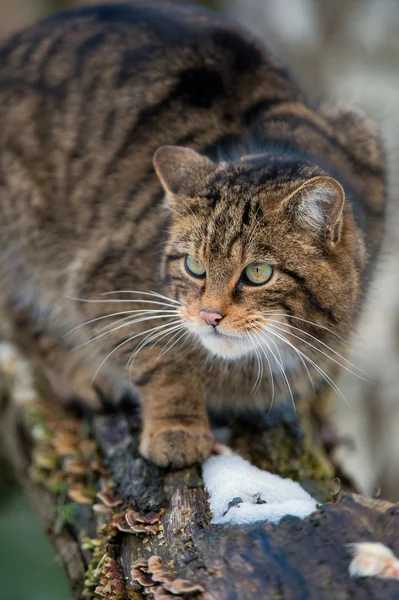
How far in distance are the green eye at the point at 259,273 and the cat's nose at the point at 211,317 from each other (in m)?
0.16

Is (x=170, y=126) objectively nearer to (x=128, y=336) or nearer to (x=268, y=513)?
(x=128, y=336)

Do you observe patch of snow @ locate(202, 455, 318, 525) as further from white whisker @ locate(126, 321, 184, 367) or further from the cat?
white whisker @ locate(126, 321, 184, 367)

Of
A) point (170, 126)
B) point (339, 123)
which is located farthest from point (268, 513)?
point (339, 123)

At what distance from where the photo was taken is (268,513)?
6.43 feet

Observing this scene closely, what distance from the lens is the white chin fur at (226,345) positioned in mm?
2295

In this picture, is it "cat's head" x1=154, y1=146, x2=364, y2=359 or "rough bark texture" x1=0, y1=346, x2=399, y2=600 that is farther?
"cat's head" x1=154, y1=146, x2=364, y2=359

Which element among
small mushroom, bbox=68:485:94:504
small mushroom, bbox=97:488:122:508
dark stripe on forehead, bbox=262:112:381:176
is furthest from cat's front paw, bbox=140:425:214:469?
dark stripe on forehead, bbox=262:112:381:176

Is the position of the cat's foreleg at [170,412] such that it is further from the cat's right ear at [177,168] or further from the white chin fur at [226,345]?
the cat's right ear at [177,168]

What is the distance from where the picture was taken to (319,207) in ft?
7.36

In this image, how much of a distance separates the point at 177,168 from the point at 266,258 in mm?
558

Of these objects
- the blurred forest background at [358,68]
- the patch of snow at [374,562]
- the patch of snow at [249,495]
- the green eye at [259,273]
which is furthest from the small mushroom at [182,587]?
the blurred forest background at [358,68]

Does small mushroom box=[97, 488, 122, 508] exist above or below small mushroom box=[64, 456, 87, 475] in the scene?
above

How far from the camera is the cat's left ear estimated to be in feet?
7.18

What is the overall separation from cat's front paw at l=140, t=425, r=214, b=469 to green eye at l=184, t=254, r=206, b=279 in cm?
61
